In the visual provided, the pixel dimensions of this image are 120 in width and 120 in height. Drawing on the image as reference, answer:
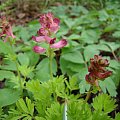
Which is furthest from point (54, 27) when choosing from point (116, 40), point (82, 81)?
point (116, 40)

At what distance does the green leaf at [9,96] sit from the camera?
160cm

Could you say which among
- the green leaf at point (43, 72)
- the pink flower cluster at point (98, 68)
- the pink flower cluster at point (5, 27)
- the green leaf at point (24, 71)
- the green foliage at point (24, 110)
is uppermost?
the pink flower cluster at point (5, 27)

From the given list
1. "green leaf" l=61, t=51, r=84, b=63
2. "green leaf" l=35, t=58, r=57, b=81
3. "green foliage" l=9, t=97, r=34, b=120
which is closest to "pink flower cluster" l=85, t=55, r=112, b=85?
"green foliage" l=9, t=97, r=34, b=120

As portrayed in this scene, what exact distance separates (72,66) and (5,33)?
585 mm

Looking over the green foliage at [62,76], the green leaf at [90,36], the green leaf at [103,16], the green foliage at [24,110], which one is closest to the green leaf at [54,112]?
the green foliage at [62,76]

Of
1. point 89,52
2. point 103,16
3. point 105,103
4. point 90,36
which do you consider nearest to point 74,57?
point 89,52

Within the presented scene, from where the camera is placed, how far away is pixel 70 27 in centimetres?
258

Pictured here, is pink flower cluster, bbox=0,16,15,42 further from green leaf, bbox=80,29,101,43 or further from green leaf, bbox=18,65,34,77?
green leaf, bbox=80,29,101,43

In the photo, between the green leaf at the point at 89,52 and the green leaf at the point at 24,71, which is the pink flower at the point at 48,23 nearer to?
the green leaf at the point at 24,71

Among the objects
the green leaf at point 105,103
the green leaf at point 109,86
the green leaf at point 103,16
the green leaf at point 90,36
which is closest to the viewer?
the green leaf at point 105,103

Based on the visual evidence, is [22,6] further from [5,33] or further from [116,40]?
[5,33]

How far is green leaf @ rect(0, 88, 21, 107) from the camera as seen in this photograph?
160 centimetres

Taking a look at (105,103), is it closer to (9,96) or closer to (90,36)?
(9,96)

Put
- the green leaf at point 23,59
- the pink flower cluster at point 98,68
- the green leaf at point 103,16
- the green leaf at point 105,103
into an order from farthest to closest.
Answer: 1. the green leaf at point 103,16
2. the green leaf at point 23,59
3. the green leaf at point 105,103
4. the pink flower cluster at point 98,68
